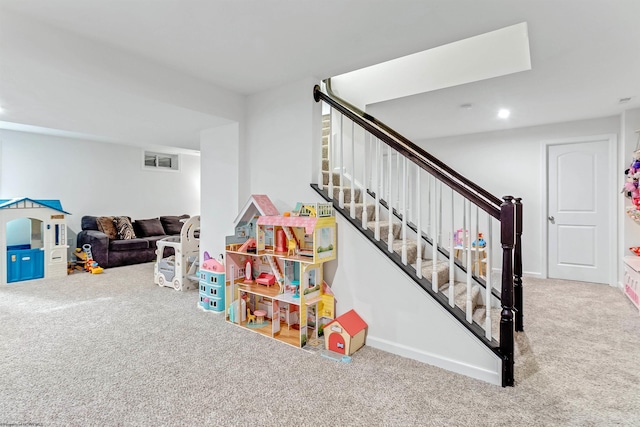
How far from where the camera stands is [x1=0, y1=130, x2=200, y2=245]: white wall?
205 inches

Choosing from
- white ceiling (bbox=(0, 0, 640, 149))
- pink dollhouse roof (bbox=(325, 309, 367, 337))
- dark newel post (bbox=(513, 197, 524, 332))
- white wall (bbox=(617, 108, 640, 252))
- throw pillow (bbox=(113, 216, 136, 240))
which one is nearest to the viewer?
white ceiling (bbox=(0, 0, 640, 149))

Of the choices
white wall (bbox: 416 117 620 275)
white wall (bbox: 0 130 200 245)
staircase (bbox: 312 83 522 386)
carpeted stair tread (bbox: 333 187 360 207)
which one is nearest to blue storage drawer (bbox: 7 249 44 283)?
white wall (bbox: 0 130 200 245)

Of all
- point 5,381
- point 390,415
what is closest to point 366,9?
point 390,415

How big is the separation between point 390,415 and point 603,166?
457 cm

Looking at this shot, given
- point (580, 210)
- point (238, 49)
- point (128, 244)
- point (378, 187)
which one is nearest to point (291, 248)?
point (378, 187)

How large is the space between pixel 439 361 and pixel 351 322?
2.14 ft

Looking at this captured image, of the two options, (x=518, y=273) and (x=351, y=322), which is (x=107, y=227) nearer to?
(x=351, y=322)

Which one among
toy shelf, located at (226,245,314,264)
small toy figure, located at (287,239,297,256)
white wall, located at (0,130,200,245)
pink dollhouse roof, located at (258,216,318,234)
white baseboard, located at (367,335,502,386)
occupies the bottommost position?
white baseboard, located at (367,335,502,386)

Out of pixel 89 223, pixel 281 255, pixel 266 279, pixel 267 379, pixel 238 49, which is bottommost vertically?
pixel 267 379

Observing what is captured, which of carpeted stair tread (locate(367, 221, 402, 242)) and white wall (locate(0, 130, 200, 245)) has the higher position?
white wall (locate(0, 130, 200, 245))

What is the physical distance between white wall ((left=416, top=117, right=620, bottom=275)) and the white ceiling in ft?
3.42

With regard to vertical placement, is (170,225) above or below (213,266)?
above

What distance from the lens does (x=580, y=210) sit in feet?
14.3

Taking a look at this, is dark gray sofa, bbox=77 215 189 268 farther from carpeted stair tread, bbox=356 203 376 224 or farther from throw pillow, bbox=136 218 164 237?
carpeted stair tread, bbox=356 203 376 224
